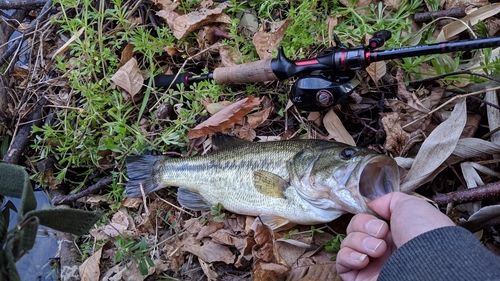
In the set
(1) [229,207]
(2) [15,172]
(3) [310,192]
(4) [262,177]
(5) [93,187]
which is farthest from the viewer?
(5) [93,187]

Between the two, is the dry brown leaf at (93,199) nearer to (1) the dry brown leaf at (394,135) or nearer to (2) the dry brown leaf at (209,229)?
(2) the dry brown leaf at (209,229)

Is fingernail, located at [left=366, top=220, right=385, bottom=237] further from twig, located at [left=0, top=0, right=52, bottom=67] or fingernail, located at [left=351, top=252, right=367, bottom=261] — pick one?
twig, located at [left=0, top=0, right=52, bottom=67]

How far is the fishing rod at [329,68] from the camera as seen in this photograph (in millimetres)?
2723

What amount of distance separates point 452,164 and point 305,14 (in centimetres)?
165

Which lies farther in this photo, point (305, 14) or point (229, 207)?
point (305, 14)

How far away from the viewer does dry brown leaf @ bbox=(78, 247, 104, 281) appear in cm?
341

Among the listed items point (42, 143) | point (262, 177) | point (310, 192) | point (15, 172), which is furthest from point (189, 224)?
point (42, 143)

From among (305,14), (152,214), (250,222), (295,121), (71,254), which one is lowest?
(71,254)

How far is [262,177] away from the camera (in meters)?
3.07

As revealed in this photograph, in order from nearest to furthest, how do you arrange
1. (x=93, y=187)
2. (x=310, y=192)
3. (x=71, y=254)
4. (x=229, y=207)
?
(x=310, y=192)
(x=229, y=207)
(x=71, y=254)
(x=93, y=187)

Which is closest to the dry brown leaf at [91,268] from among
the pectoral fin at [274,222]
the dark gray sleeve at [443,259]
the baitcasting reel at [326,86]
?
the pectoral fin at [274,222]

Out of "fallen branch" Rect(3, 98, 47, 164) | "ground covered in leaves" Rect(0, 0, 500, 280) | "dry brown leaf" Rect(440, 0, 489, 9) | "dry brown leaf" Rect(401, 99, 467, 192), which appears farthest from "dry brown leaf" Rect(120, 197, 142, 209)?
"dry brown leaf" Rect(440, 0, 489, 9)

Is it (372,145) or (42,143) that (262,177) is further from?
(42,143)

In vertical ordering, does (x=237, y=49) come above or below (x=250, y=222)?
above
